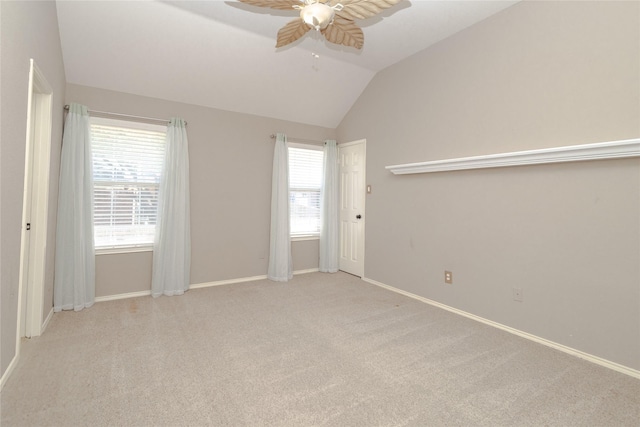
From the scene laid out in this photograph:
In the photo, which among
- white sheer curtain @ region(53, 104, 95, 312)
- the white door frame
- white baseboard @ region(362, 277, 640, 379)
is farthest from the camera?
white sheer curtain @ region(53, 104, 95, 312)

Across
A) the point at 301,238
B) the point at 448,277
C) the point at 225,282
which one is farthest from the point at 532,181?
the point at 225,282

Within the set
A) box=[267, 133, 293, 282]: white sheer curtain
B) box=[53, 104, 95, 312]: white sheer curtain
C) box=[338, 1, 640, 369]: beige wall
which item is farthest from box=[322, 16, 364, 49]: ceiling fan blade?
box=[53, 104, 95, 312]: white sheer curtain

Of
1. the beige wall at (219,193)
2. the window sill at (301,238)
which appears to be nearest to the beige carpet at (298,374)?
the beige wall at (219,193)

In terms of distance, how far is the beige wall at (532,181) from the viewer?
6.96ft

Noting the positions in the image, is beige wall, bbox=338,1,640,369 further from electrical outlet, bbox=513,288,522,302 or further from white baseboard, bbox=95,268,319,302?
white baseboard, bbox=95,268,319,302

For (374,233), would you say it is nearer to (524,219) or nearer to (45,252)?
(524,219)

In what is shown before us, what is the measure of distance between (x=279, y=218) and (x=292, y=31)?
2520mm

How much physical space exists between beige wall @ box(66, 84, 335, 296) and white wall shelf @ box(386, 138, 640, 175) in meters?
2.20

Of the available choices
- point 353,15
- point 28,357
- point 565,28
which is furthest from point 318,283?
point 565,28

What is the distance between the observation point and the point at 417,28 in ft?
10.0

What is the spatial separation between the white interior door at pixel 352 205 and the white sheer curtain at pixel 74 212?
127 inches

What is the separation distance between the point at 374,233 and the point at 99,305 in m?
3.35

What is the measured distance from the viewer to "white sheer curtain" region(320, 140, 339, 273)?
4715 mm

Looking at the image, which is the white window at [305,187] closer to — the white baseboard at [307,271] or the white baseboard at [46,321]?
the white baseboard at [307,271]
